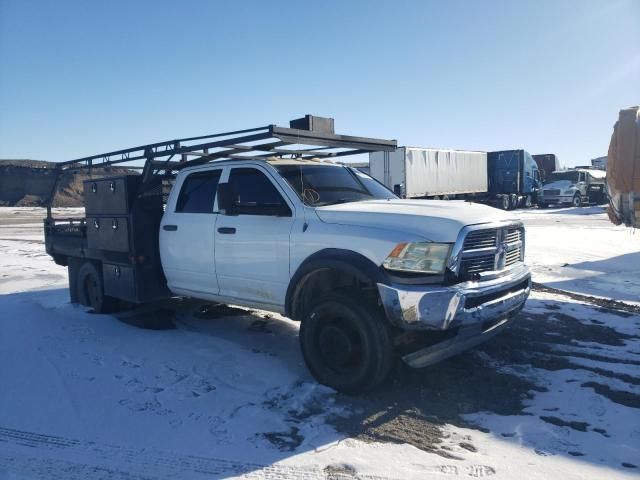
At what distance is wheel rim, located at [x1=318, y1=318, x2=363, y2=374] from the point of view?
429 centimetres

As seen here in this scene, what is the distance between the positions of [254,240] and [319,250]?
0.87 meters

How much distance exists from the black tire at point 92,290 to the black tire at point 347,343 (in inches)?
150

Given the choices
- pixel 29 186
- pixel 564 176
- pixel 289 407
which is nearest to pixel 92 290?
pixel 289 407

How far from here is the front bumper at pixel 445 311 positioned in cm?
387

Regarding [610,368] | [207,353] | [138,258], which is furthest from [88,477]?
[610,368]

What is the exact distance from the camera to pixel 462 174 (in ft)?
95.2

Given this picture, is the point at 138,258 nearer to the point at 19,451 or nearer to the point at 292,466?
the point at 19,451

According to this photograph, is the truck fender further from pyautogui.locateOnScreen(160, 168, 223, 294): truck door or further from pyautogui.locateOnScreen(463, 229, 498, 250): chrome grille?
pyautogui.locateOnScreen(160, 168, 223, 294): truck door

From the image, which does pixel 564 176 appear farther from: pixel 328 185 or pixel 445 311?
pixel 445 311

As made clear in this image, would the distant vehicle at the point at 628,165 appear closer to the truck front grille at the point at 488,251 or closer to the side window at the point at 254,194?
the truck front grille at the point at 488,251

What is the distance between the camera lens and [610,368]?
15.7 ft

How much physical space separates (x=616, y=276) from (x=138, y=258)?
26.4 ft

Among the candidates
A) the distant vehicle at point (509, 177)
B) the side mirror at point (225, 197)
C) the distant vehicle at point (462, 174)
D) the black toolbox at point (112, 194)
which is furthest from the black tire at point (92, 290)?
the distant vehicle at point (509, 177)

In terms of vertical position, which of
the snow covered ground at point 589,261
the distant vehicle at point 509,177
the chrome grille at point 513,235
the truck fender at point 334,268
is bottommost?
the snow covered ground at point 589,261
